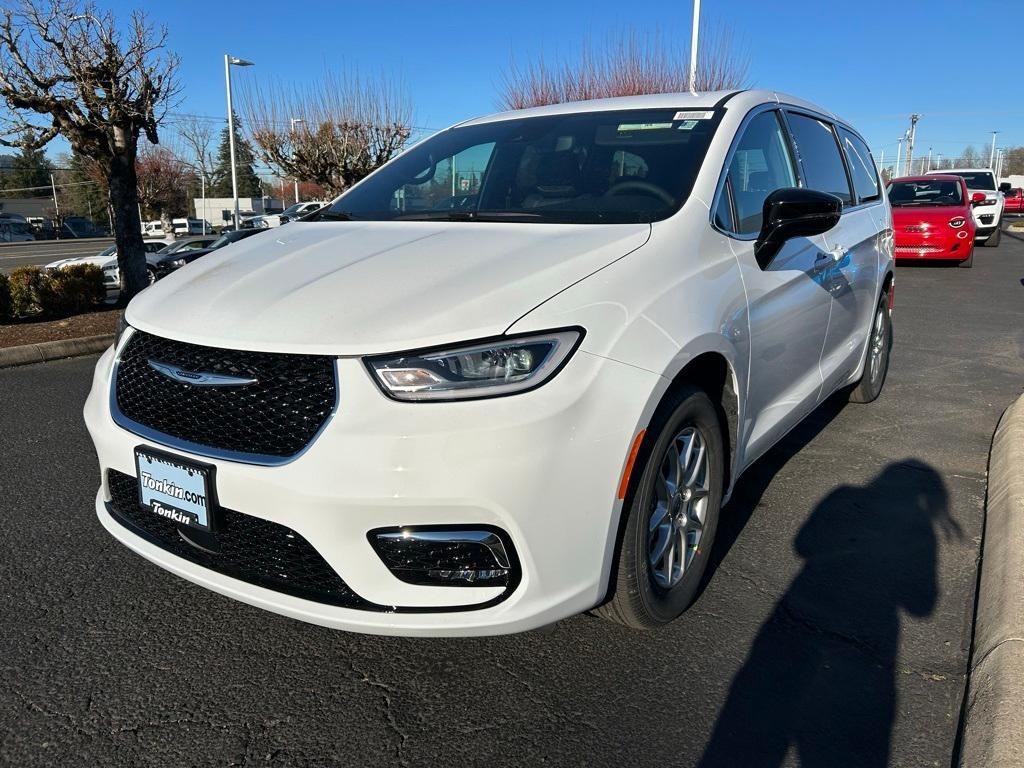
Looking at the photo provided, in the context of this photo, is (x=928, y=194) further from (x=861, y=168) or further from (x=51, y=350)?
(x=51, y=350)

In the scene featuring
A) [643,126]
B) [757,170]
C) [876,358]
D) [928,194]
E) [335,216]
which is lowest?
[876,358]

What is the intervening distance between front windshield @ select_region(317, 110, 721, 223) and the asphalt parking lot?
1421 mm

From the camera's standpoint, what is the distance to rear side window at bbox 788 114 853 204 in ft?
12.1

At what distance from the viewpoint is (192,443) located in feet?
6.92

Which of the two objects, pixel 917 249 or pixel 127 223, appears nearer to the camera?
pixel 127 223

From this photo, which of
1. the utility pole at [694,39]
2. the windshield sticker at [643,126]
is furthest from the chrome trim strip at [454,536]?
the utility pole at [694,39]

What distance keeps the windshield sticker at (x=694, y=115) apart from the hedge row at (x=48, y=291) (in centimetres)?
847

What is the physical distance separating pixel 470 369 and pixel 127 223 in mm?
10598

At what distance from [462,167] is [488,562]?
2111 mm

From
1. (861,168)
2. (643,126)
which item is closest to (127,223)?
(861,168)

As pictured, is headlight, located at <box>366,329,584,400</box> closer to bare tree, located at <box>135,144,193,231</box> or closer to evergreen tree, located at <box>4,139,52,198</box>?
bare tree, located at <box>135,144,193,231</box>

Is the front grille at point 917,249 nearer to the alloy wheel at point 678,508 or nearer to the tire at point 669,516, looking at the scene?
the tire at point 669,516

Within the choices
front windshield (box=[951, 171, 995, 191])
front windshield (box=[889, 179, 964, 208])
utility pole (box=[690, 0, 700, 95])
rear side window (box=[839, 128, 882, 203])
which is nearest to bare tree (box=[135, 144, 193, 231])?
utility pole (box=[690, 0, 700, 95])

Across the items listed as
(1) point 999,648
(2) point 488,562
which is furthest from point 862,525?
(2) point 488,562
